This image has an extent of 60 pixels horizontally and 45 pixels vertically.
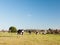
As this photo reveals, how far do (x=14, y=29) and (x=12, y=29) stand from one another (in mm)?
2534

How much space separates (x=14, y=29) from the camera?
6614 inches

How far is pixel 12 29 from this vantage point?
170 meters

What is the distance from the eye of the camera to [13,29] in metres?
169

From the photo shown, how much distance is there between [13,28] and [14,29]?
2.90 m

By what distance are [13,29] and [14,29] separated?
118 cm

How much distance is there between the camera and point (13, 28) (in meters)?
170

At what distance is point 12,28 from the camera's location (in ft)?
562

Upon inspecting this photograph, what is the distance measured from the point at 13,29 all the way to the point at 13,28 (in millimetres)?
2081

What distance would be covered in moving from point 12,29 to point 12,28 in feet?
6.84
